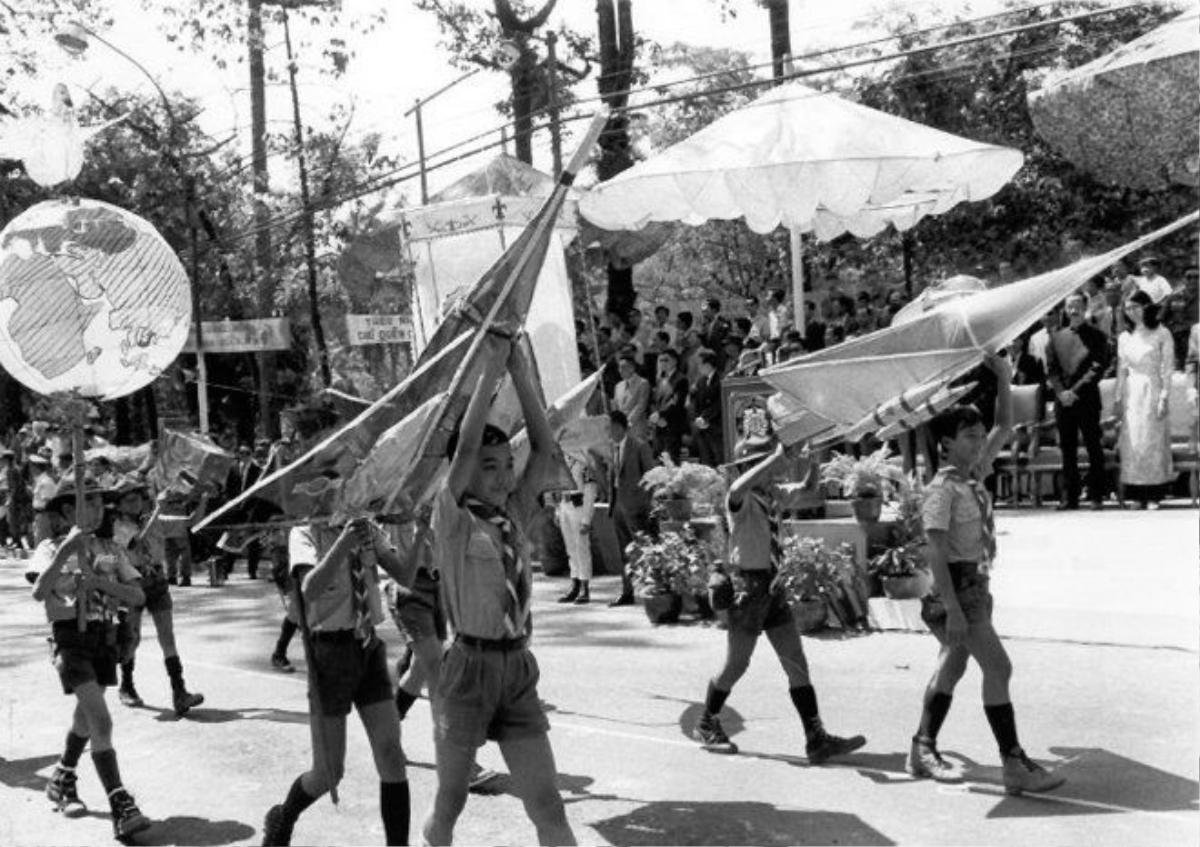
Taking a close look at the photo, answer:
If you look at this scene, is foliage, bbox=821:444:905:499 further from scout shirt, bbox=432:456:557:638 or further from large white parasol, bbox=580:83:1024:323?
scout shirt, bbox=432:456:557:638

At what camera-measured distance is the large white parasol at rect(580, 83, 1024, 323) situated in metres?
11.4

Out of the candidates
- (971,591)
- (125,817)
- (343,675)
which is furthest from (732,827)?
(125,817)

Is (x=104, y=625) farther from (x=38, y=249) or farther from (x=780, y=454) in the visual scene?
(x=780, y=454)

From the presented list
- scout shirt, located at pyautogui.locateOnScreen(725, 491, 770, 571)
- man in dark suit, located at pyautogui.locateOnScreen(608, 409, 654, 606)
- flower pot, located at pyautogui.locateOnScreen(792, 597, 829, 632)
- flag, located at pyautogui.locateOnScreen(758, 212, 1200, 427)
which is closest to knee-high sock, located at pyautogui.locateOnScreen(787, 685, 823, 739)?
scout shirt, located at pyautogui.locateOnScreen(725, 491, 770, 571)

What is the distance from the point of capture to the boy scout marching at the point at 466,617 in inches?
193

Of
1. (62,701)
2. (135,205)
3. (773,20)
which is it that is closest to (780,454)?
(62,701)

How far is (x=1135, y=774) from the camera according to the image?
672 cm

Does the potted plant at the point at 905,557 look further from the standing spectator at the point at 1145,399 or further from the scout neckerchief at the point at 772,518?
the standing spectator at the point at 1145,399

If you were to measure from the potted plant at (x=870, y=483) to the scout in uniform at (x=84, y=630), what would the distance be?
541 cm

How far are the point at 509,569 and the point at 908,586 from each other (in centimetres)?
619

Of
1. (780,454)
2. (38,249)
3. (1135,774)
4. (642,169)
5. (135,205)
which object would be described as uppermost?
(135,205)

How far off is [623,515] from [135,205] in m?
15.8

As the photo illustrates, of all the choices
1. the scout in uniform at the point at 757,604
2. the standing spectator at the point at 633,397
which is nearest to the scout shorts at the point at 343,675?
the scout in uniform at the point at 757,604

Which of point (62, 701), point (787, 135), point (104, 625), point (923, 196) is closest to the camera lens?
point (104, 625)
